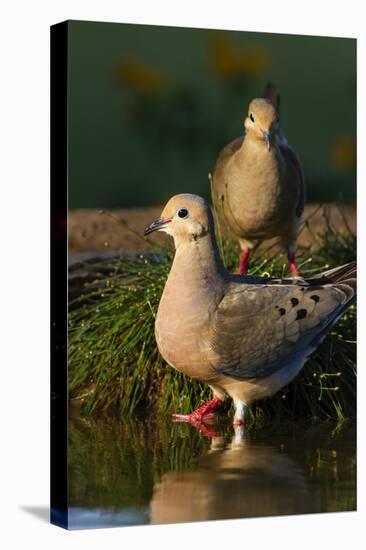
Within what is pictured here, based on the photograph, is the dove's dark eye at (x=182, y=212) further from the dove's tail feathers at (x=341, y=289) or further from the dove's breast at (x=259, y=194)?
the dove's breast at (x=259, y=194)

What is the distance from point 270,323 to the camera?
6910 mm

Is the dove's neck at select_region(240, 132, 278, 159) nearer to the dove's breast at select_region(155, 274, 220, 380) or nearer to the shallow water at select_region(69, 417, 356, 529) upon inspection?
the dove's breast at select_region(155, 274, 220, 380)

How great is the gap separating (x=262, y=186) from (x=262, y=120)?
0.49 metres

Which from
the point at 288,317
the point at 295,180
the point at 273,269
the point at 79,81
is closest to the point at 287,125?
the point at 295,180

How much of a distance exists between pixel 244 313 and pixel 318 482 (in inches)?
38.9

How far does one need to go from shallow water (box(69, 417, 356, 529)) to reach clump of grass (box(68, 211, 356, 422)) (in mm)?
305

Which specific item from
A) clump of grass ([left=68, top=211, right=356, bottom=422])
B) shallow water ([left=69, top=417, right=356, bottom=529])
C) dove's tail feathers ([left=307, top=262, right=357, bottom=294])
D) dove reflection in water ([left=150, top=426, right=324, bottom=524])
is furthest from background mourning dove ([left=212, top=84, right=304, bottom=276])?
dove reflection in water ([left=150, top=426, right=324, bottom=524])

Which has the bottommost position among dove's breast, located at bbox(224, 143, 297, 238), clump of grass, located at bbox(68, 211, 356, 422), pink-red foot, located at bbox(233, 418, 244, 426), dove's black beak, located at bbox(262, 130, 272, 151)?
pink-red foot, located at bbox(233, 418, 244, 426)

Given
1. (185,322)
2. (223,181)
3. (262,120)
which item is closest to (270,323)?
(185,322)

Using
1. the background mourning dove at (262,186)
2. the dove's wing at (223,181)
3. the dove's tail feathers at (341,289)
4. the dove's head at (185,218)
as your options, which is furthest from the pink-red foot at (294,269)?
the dove's head at (185,218)

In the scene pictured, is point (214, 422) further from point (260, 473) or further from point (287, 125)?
point (287, 125)

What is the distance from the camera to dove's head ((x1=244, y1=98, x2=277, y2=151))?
297 inches

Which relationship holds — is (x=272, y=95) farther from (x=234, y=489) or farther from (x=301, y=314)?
(x=234, y=489)

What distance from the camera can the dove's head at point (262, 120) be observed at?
7.55 m
